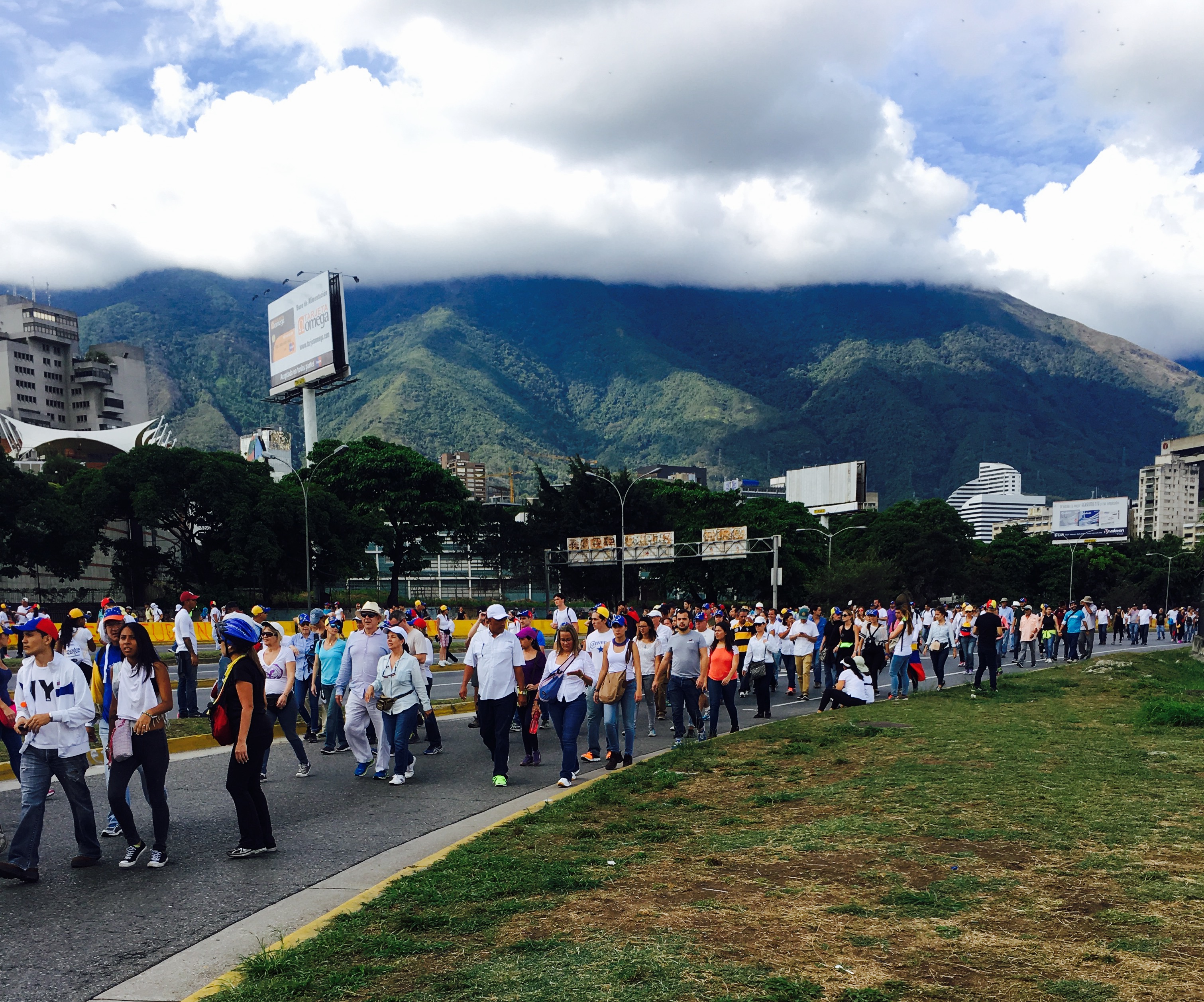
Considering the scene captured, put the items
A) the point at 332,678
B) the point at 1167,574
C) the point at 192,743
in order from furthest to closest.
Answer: the point at 1167,574 → the point at 192,743 → the point at 332,678

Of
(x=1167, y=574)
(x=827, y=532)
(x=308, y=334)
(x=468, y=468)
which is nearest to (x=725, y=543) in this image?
(x=827, y=532)

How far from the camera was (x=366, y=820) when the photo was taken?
27.7 feet

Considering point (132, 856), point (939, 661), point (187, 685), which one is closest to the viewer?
point (132, 856)

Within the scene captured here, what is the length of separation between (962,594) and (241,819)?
84.8 metres

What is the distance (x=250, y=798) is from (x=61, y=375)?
159 m

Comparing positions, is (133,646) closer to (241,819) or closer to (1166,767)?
(241,819)

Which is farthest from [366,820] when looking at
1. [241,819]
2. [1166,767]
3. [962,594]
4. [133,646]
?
[962,594]

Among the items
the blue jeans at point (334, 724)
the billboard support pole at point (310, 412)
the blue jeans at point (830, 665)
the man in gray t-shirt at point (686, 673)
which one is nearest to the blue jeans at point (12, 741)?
the blue jeans at point (334, 724)

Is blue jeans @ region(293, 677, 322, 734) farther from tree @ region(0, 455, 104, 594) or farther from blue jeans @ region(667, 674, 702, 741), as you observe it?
tree @ region(0, 455, 104, 594)

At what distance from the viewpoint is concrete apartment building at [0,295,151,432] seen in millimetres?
138000

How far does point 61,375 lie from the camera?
145375 millimetres

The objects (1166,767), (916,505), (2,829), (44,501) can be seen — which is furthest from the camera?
(916,505)

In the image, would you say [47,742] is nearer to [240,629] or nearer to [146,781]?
[146,781]

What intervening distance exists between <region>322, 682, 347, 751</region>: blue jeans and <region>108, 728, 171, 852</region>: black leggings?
16.2 ft
